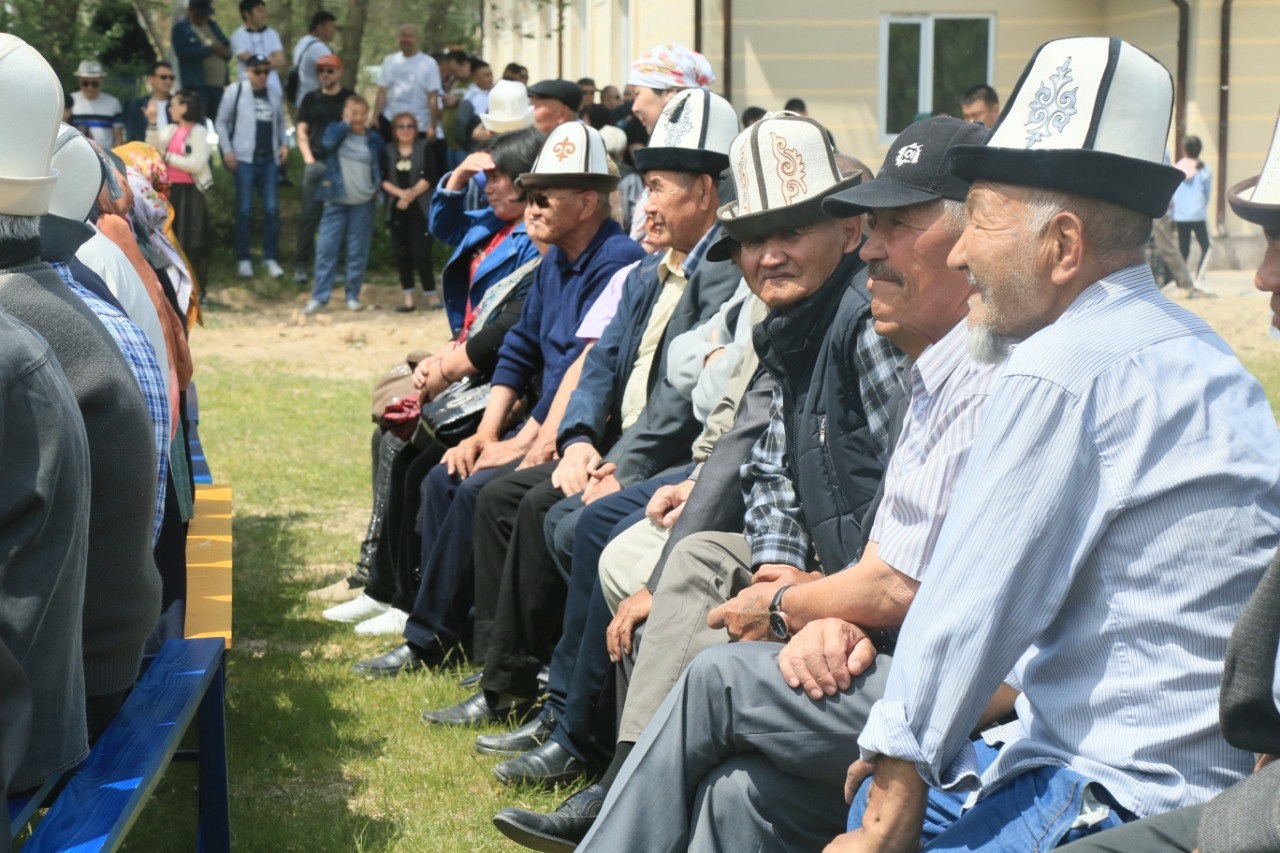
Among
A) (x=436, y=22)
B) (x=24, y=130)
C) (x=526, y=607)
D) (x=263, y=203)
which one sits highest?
(x=436, y=22)

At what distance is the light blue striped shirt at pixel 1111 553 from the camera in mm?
2379

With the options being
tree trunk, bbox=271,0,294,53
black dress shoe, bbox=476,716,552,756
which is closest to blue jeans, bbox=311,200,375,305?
tree trunk, bbox=271,0,294,53

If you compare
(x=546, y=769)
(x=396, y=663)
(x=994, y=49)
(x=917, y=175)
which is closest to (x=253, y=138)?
(x=994, y=49)

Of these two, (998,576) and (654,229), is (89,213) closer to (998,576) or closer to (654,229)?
(654,229)

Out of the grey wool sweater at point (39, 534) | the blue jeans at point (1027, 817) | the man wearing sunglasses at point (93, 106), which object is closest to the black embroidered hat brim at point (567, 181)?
the grey wool sweater at point (39, 534)

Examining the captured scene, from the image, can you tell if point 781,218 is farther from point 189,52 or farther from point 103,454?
point 189,52

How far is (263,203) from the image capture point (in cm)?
1817

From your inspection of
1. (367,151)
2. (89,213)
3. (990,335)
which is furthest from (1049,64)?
(367,151)

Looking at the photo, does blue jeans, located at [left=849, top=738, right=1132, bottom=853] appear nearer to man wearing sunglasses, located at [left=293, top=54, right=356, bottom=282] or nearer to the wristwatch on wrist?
the wristwatch on wrist

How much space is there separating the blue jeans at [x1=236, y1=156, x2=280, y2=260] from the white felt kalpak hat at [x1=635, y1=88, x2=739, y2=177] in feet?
43.5

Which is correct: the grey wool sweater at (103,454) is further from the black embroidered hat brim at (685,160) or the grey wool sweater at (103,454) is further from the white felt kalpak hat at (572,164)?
the white felt kalpak hat at (572,164)

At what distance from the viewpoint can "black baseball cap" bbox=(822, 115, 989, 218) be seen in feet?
10.8

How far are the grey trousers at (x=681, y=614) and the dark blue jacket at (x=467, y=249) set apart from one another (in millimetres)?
3000

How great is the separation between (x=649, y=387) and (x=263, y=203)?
13813 millimetres
